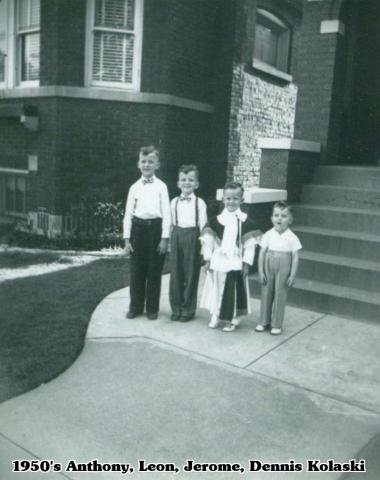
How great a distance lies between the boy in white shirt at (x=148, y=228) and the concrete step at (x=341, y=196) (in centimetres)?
267

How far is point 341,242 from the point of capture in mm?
6176

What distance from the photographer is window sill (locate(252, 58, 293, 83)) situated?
1202 centimetres

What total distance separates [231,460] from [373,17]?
24.1ft

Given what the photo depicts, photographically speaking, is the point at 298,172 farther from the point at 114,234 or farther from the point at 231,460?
the point at 231,460

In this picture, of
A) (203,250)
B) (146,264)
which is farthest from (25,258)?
(203,250)

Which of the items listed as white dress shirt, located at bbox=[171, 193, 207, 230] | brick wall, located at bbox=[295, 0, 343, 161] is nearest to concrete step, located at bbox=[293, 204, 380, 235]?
brick wall, located at bbox=[295, 0, 343, 161]

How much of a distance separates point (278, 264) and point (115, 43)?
6.89 m

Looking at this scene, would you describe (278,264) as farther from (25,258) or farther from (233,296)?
(25,258)

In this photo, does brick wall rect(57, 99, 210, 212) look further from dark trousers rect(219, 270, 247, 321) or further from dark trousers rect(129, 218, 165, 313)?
dark trousers rect(219, 270, 247, 321)

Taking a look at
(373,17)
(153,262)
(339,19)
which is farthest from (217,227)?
(373,17)

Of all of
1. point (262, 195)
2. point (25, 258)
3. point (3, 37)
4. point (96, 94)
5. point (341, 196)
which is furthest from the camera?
point (3, 37)

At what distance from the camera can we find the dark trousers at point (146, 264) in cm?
516

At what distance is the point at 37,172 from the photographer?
9883 mm

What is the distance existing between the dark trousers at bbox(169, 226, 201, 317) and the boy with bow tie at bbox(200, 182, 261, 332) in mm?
172
